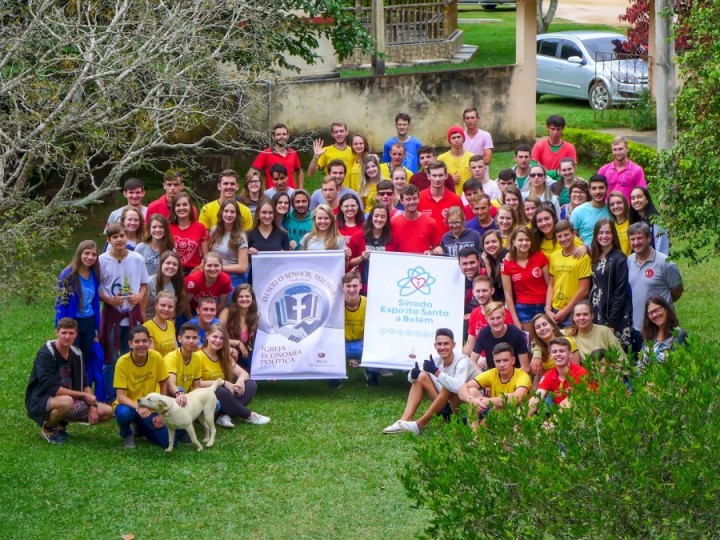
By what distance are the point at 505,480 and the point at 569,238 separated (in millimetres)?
6103

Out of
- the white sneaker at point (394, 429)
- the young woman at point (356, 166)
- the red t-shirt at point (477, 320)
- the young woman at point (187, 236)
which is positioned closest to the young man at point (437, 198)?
the young woman at point (356, 166)

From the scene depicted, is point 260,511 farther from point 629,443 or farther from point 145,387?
point 629,443

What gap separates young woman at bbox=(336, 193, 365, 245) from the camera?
13781 millimetres

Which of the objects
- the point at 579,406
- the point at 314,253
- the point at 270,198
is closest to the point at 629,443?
the point at 579,406

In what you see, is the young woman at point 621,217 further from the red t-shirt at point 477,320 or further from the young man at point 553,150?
the young man at point 553,150

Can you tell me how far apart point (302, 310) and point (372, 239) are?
110 cm

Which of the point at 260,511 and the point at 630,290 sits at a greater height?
the point at 630,290

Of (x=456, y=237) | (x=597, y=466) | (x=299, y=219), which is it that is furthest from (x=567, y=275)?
(x=597, y=466)

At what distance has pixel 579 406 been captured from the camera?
732cm

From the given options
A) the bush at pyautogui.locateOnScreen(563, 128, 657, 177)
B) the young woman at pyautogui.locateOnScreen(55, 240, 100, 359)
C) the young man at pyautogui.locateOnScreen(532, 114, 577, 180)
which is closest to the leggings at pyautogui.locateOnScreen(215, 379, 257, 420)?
the young woman at pyautogui.locateOnScreen(55, 240, 100, 359)

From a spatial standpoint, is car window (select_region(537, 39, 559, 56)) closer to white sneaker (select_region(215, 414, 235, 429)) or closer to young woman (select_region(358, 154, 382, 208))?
young woman (select_region(358, 154, 382, 208))

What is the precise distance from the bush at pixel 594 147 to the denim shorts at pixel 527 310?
8669 millimetres

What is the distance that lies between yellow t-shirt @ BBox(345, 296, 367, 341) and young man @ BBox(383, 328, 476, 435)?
1.37 m

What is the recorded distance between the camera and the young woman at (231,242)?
13422 mm
